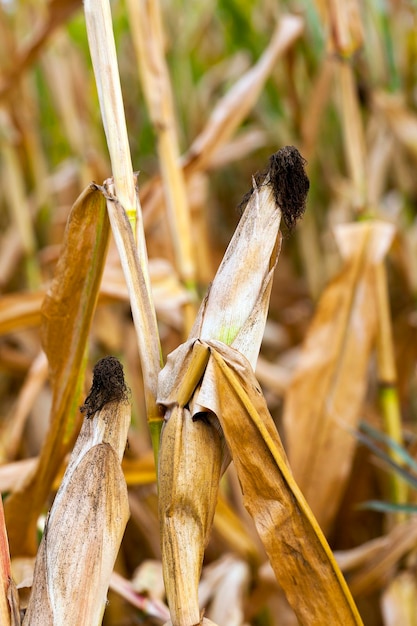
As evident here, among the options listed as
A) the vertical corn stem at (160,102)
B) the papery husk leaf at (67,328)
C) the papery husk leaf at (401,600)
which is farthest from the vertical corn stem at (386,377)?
the papery husk leaf at (67,328)

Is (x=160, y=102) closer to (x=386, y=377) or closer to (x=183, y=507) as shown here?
(x=386, y=377)

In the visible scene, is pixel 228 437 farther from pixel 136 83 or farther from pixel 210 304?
pixel 136 83

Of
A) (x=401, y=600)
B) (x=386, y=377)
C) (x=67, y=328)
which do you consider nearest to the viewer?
(x=67, y=328)

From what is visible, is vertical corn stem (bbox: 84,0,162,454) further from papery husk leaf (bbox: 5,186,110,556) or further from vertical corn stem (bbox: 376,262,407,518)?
vertical corn stem (bbox: 376,262,407,518)

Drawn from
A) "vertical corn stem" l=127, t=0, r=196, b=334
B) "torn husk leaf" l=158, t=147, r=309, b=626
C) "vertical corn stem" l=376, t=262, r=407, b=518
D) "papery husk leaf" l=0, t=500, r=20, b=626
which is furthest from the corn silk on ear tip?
"vertical corn stem" l=376, t=262, r=407, b=518

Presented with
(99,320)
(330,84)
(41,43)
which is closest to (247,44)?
(330,84)

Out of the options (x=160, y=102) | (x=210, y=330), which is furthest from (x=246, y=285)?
(x=160, y=102)
